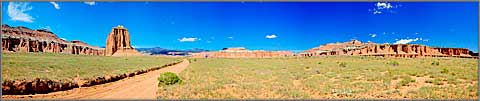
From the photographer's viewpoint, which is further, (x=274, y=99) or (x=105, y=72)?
(x=105, y=72)

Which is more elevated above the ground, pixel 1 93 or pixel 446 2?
pixel 446 2

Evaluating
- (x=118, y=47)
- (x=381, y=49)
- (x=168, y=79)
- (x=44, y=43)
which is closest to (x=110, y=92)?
(x=168, y=79)

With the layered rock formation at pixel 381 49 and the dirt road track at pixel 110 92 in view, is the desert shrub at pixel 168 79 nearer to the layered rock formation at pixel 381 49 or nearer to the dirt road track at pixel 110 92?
the dirt road track at pixel 110 92

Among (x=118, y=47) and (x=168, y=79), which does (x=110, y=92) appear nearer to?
(x=168, y=79)

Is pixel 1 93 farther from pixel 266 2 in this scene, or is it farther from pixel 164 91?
pixel 266 2

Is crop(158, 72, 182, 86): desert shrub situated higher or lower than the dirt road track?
higher

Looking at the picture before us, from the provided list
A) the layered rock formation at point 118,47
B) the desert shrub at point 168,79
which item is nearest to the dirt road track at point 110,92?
the desert shrub at point 168,79

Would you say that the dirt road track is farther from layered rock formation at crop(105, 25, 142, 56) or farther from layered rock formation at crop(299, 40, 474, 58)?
layered rock formation at crop(299, 40, 474, 58)

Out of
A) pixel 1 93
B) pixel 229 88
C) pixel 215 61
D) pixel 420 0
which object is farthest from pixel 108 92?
pixel 215 61

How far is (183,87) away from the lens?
909 cm

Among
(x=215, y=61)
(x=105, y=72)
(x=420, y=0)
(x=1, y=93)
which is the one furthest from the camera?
(x=215, y=61)

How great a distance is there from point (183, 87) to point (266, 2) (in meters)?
2.86

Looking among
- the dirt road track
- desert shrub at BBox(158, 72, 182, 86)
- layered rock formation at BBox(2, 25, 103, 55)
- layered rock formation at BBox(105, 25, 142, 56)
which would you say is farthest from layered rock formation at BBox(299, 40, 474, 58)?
layered rock formation at BBox(2, 25, 103, 55)

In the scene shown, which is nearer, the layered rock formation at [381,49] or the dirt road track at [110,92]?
the dirt road track at [110,92]
